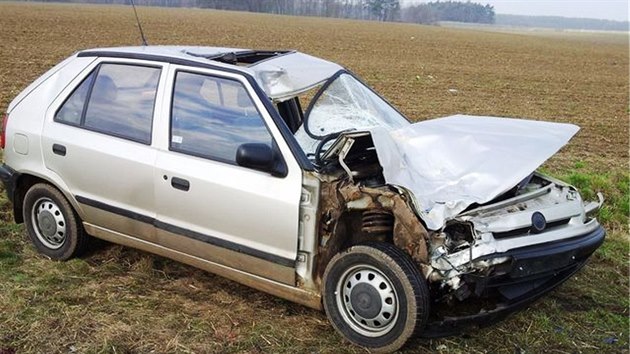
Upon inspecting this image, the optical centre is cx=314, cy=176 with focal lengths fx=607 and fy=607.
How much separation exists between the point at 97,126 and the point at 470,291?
2.83 meters

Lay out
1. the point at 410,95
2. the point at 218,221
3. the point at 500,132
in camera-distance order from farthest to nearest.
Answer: the point at 410,95 → the point at 500,132 → the point at 218,221

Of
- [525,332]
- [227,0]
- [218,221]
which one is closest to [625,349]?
[525,332]

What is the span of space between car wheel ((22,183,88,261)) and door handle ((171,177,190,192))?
1160 mm

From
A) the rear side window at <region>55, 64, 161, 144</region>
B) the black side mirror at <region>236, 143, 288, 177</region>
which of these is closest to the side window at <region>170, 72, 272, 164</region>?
the black side mirror at <region>236, 143, 288, 177</region>

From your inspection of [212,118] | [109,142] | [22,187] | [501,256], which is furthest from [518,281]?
[22,187]

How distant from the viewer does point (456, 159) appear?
12.8ft

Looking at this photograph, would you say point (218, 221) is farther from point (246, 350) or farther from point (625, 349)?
point (625, 349)

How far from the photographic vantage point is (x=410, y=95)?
16.1 metres

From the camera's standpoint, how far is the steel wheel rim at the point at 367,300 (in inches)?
140

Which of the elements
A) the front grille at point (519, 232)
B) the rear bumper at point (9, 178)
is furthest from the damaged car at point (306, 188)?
the rear bumper at point (9, 178)

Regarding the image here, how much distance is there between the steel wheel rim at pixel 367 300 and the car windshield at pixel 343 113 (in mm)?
883

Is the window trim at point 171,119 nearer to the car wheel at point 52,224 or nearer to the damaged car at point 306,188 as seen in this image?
the damaged car at point 306,188

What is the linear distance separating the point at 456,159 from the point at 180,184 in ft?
5.91

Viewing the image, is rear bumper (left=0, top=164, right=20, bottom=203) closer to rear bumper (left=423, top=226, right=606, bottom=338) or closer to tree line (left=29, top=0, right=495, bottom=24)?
rear bumper (left=423, top=226, right=606, bottom=338)
